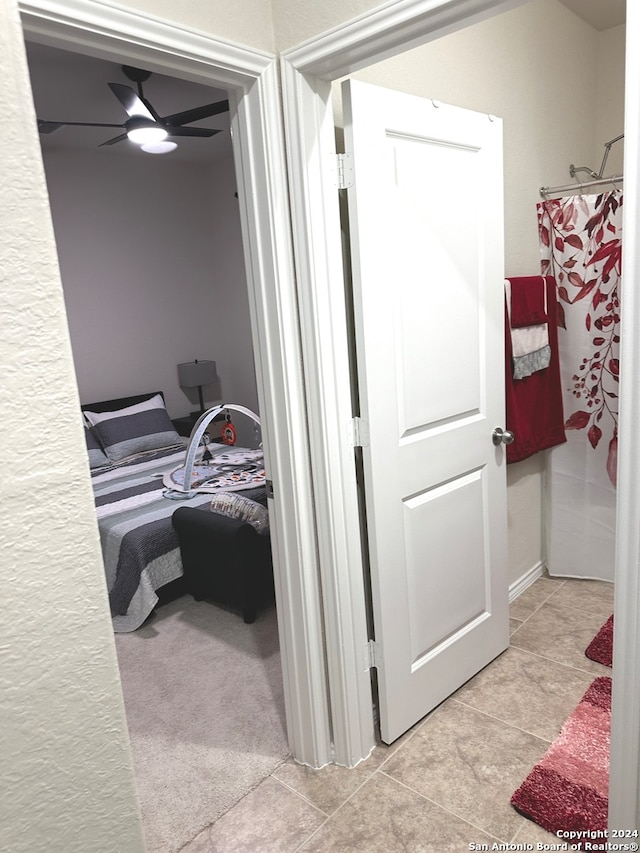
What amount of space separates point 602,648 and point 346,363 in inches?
64.9

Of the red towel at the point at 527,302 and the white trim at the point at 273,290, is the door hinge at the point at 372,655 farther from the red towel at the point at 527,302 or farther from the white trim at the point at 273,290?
the red towel at the point at 527,302

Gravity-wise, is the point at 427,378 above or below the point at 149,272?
below

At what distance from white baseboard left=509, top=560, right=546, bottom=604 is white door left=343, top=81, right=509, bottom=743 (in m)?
0.61

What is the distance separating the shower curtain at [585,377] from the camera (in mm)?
2920

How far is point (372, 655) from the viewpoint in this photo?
2104 millimetres

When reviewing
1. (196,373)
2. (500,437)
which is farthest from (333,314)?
(196,373)

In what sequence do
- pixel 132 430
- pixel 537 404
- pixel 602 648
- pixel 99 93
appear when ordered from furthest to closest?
pixel 132 430 → pixel 99 93 → pixel 537 404 → pixel 602 648

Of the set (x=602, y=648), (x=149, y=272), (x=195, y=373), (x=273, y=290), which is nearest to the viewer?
(x=273, y=290)

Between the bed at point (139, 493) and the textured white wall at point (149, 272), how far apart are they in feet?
1.57

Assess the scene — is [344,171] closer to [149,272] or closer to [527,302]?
[527,302]

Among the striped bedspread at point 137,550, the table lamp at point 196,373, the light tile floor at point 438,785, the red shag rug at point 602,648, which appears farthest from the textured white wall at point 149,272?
the red shag rug at point 602,648

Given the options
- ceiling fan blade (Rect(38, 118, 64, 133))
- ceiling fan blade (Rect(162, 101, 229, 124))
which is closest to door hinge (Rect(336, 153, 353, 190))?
ceiling fan blade (Rect(162, 101, 229, 124))

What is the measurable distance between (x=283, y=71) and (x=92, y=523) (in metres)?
1.53

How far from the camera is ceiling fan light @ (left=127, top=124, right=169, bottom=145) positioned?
Result: 3.39 meters
